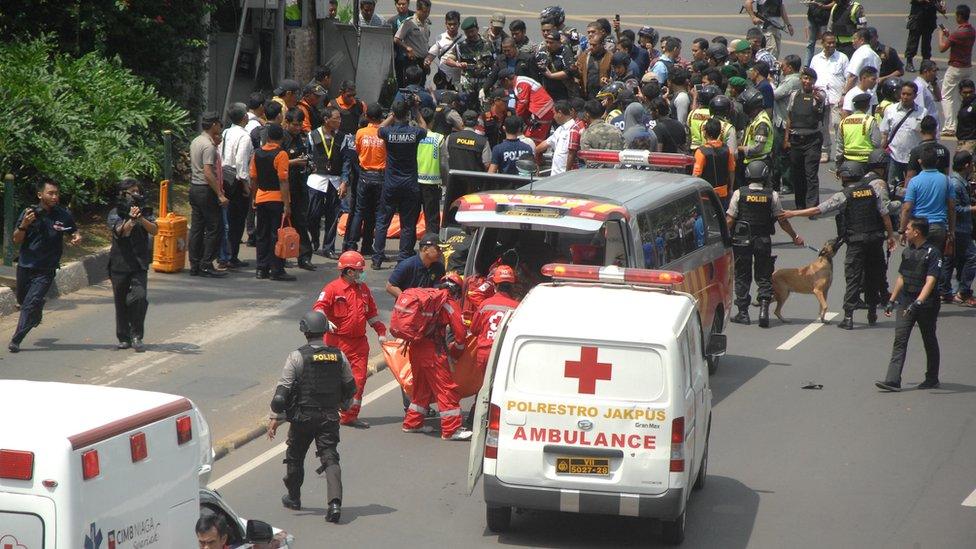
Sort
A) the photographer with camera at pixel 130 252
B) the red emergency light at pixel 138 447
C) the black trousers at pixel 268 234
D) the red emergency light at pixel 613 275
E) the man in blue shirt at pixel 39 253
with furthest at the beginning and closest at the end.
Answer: the black trousers at pixel 268 234 < the photographer with camera at pixel 130 252 < the man in blue shirt at pixel 39 253 < the red emergency light at pixel 613 275 < the red emergency light at pixel 138 447

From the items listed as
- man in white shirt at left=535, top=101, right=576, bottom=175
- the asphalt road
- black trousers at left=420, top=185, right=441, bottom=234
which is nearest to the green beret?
man in white shirt at left=535, top=101, right=576, bottom=175

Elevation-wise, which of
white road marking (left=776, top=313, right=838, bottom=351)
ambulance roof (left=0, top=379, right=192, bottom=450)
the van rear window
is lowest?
white road marking (left=776, top=313, right=838, bottom=351)

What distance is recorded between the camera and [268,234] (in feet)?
57.3

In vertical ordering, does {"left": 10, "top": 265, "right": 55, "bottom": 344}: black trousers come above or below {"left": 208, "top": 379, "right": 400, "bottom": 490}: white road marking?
above

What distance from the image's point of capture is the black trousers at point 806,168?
21578 millimetres

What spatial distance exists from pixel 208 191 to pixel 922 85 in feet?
40.6

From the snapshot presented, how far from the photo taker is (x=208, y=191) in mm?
17094

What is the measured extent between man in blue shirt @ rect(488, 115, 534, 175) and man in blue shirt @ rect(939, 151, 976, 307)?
213 inches

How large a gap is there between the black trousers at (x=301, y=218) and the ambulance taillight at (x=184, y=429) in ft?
36.3

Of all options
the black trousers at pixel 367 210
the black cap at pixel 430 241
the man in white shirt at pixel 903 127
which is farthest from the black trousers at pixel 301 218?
the man in white shirt at pixel 903 127

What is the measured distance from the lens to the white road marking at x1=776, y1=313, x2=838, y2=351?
1559 cm

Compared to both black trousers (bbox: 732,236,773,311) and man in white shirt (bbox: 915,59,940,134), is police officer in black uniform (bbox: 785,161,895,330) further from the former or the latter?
man in white shirt (bbox: 915,59,940,134)

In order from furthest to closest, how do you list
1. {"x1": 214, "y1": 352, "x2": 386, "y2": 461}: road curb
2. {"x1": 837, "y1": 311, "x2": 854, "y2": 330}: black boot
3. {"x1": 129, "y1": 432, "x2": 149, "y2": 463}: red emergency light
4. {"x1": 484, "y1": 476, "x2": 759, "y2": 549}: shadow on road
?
{"x1": 837, "y1": 311, "x2": 854, "y2": 330}: black boot, {"x1": 214, "y1": 352, "x2": 386, "y2": 461}: road curb, {"x1": 484, "y1": 476, "x2": 759, "y2": 549}: shadow on road, {"x1": 129, "y1": 432, "x2": 149, "y2": 463}: red emergency light

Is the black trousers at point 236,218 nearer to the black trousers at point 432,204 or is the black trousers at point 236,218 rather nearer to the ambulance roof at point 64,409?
the black trousers at point 432,204
